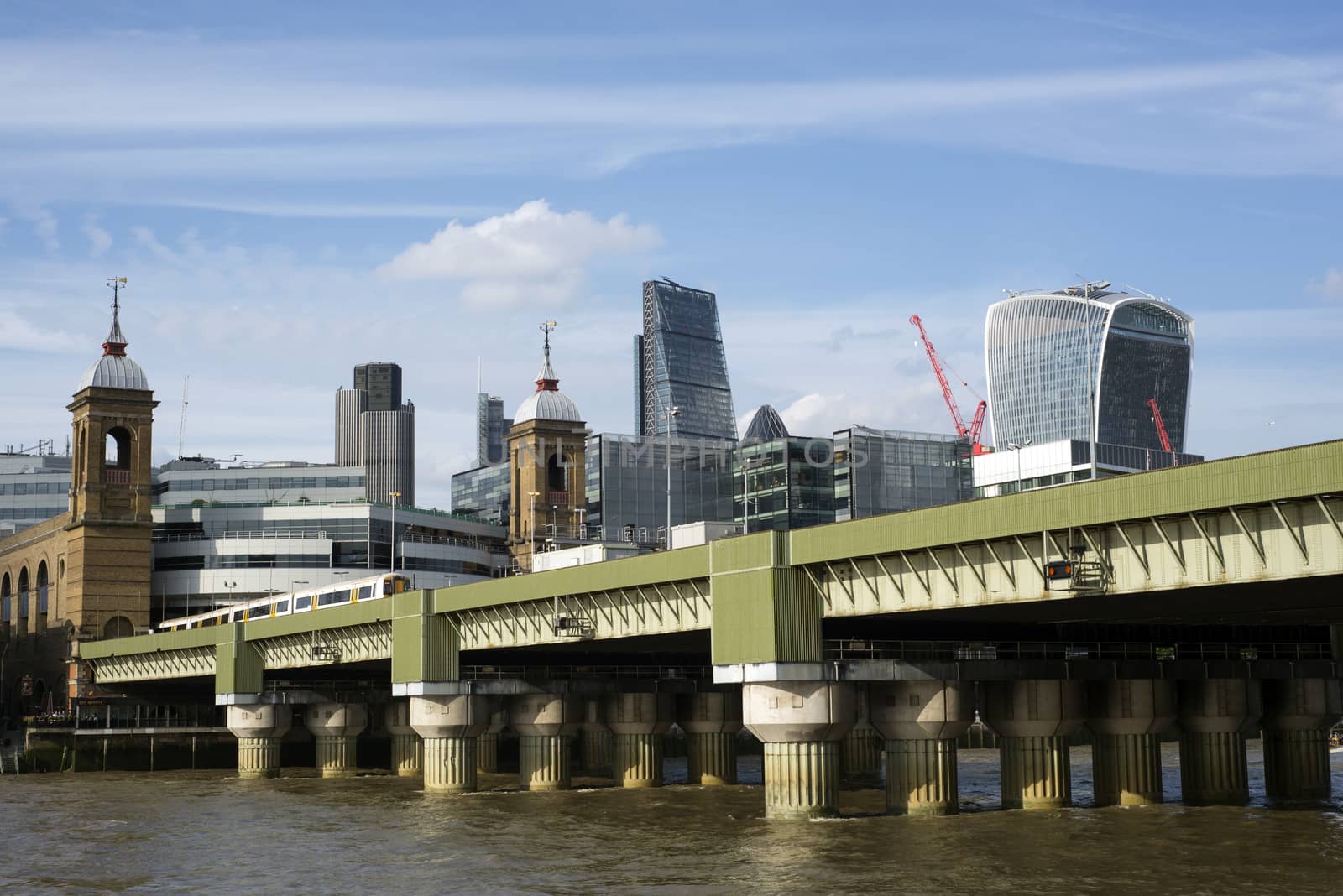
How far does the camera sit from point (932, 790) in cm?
6094

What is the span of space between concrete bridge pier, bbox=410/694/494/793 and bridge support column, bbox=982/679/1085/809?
29.1 meters

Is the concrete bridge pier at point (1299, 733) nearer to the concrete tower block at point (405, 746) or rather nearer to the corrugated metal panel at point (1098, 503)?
the corrugated metal panel at point (1098, 503)

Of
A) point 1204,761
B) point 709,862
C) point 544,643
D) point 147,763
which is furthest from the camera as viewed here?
point 147,763

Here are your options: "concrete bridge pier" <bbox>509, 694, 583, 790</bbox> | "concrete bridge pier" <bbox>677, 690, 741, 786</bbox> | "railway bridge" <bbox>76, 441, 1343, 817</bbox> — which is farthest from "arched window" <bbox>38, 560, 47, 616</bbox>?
"concrete bridge pier" <bbox>677, 690, 741, 786</bbox>

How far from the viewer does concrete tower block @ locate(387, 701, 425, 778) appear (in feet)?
342

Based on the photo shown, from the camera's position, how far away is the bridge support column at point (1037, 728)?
6353 cm

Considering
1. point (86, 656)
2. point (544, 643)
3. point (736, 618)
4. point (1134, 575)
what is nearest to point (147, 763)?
point (86, 656)

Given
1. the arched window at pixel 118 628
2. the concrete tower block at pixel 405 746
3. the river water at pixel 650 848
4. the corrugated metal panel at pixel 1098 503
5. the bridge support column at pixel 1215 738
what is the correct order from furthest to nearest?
1. the arched window at pixel 118 628
2. the concrete tower block at pixel 405 746
3. the bridge support column at pixel 1215 738
4. the river water at pixel 650 848
5. the corrugated metal panel at pixel 1098 503

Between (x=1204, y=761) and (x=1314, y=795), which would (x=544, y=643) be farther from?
(x=1314, y=795)

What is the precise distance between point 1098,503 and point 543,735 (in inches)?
1789

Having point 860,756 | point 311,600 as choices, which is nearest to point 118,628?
point 311,600

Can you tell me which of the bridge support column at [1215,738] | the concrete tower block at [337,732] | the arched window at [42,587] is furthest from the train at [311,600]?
the bridge support column at [1215,738]

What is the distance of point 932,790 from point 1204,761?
569 inches

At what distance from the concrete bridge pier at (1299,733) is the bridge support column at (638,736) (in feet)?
103
